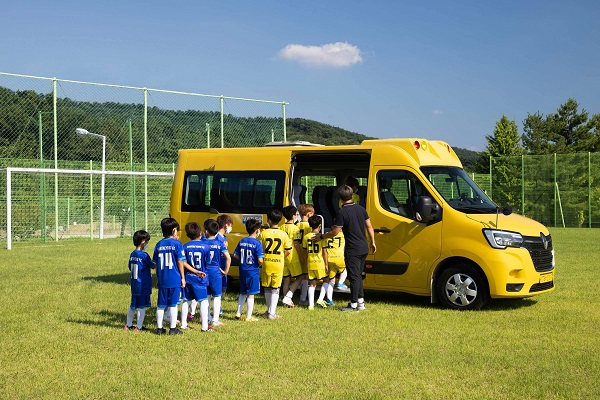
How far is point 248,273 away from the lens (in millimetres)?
9539

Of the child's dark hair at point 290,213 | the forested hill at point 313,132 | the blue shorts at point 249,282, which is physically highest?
the forested hill at point 313,132

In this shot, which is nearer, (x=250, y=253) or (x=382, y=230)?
(x=250, y=253)

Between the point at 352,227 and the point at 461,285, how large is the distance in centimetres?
176

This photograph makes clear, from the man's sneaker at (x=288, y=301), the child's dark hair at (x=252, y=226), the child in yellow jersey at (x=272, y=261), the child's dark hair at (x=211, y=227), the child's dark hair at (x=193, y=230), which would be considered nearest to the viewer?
the child's dark hair at (x=193, y=230)

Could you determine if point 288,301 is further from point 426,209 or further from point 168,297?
point 168,297

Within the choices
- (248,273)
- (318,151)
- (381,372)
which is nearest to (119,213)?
(318,151)

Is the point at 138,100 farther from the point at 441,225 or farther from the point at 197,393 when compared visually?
the point at 197,393

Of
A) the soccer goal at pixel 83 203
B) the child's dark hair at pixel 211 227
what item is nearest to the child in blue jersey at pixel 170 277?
the child's dark hair at pixel 211 227

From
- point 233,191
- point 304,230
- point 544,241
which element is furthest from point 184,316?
point 544,241

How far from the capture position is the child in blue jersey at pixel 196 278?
891 cm

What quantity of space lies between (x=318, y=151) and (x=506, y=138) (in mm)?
41874

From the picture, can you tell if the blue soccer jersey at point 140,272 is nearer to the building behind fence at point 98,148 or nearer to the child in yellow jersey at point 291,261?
the child in yellow jersey at point 291,261

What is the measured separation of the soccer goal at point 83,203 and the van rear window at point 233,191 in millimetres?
10731

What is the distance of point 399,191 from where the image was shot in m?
11.1
